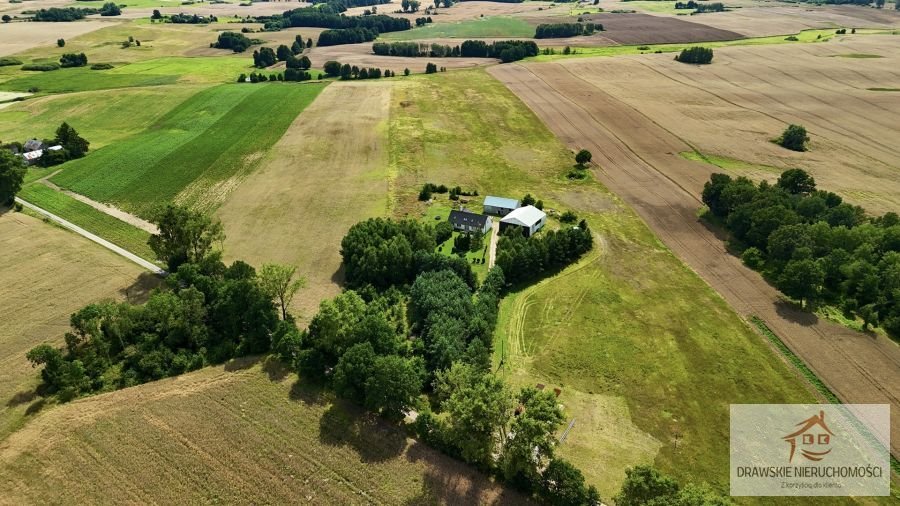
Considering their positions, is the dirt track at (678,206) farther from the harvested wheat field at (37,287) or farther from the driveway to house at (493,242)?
the harvested wheat field at (37,287)

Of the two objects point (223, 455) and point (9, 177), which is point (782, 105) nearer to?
point (223, 455)

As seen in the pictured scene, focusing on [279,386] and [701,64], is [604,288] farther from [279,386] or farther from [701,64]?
[701,64]

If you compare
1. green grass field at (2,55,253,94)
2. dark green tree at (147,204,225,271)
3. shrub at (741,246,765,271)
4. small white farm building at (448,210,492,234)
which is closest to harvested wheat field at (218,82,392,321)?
dark green tree at (147,204,225,271)

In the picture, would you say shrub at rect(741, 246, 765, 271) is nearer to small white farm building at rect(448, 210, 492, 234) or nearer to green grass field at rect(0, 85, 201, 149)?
small white farm building at rect(448, 210, 492, 234)

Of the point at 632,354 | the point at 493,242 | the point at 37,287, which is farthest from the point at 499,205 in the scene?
the point at 37,287

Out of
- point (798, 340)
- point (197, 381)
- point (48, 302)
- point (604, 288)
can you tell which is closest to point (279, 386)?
point (197, 381)

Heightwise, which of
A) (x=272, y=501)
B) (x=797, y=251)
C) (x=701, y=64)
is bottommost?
(x=272, y=501)

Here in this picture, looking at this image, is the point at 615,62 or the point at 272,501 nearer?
the point at 272,501
